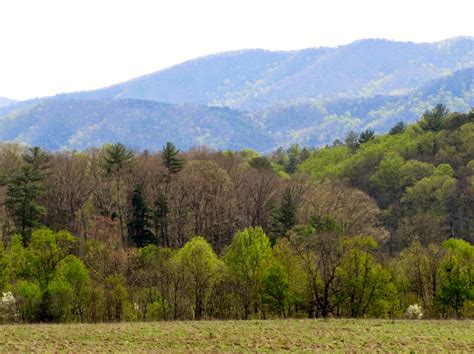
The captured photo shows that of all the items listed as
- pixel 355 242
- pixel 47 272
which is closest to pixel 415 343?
pixel 355 242

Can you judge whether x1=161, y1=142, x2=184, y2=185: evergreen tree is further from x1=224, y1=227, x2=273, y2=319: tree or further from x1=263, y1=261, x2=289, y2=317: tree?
x1=263, y1=261, x2=289, y2=317: tree

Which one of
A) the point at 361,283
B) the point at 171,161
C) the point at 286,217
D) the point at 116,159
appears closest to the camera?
the point at 361,283

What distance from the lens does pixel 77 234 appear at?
86625 mm

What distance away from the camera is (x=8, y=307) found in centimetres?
5228

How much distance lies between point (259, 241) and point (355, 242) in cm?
943

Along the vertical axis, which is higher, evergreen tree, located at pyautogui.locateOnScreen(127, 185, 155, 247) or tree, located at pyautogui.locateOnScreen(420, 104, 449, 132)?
tree, located at pyautogui.locateOnScreen(420, 104, 449, 132)

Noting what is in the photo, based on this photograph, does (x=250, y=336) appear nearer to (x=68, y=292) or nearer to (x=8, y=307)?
(x=68, y=292)

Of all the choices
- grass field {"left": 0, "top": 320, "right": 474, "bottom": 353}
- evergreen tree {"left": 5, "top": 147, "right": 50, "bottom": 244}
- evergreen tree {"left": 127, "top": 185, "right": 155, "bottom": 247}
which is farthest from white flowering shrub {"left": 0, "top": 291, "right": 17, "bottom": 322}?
evergreen tree {"left": 127, "top": 185, "right": 155, "bottom": 247}

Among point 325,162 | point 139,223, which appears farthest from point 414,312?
point 325,162

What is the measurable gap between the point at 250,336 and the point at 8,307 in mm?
25088

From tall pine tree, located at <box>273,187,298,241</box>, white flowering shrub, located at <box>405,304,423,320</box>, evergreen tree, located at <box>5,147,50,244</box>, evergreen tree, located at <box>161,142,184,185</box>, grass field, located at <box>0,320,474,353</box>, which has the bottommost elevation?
white flowering shrub, located at <box>405,304,423,320</box>

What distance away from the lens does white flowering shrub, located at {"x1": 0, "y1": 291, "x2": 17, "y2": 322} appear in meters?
51.8

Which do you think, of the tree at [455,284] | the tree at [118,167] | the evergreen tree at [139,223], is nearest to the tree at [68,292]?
the evergreen tree at [139,223]

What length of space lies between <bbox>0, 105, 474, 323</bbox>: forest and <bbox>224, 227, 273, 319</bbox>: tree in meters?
0.13
